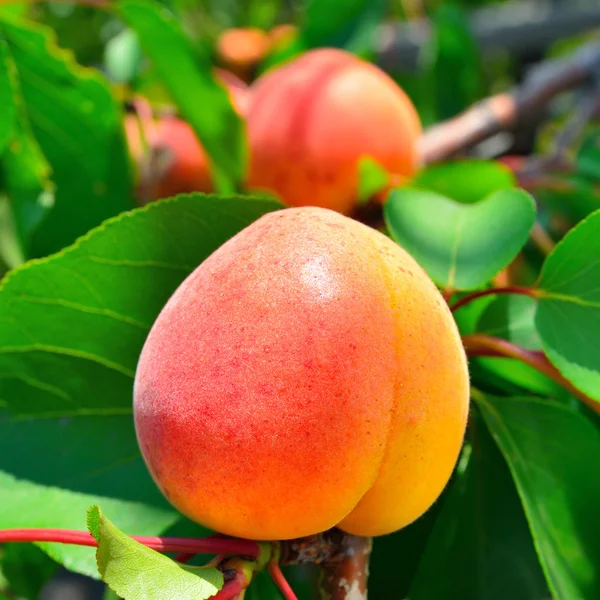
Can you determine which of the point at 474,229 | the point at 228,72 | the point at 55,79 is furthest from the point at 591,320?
the point at 228,72

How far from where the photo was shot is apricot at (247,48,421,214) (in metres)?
0.77

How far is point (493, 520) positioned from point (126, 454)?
0.86ft

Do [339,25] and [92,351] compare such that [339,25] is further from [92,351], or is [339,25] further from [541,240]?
[92,351]

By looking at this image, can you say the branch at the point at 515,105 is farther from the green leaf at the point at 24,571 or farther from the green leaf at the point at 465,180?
the green leaf at the point at 24,571

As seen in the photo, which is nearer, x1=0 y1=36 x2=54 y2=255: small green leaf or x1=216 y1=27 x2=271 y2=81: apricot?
x1=0 y1=36 x2=54 y2=255: small green leaf

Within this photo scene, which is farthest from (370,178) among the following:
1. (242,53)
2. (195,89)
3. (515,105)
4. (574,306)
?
(242,53)

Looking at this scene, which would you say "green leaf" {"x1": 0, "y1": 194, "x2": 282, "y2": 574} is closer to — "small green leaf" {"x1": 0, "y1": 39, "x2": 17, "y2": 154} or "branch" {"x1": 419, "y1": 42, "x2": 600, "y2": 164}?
"small green leaf" {"x1": 0, "y1": 39, "x2": 17, "y2": 154}

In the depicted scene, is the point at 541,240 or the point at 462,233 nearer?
the point at 462,233

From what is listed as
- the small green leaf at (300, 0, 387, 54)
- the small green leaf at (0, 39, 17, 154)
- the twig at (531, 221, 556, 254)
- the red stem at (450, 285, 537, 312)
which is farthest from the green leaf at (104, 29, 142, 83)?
Answer: the red stem at (450, 285, 537, 312)

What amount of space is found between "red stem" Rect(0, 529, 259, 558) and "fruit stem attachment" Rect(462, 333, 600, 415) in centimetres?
19

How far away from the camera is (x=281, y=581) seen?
0.40 metres

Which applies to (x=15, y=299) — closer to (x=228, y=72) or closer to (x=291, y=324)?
(x=291, y=324)

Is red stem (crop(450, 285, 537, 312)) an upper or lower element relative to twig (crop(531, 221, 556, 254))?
upper

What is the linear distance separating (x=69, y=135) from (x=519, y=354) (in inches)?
19.3
